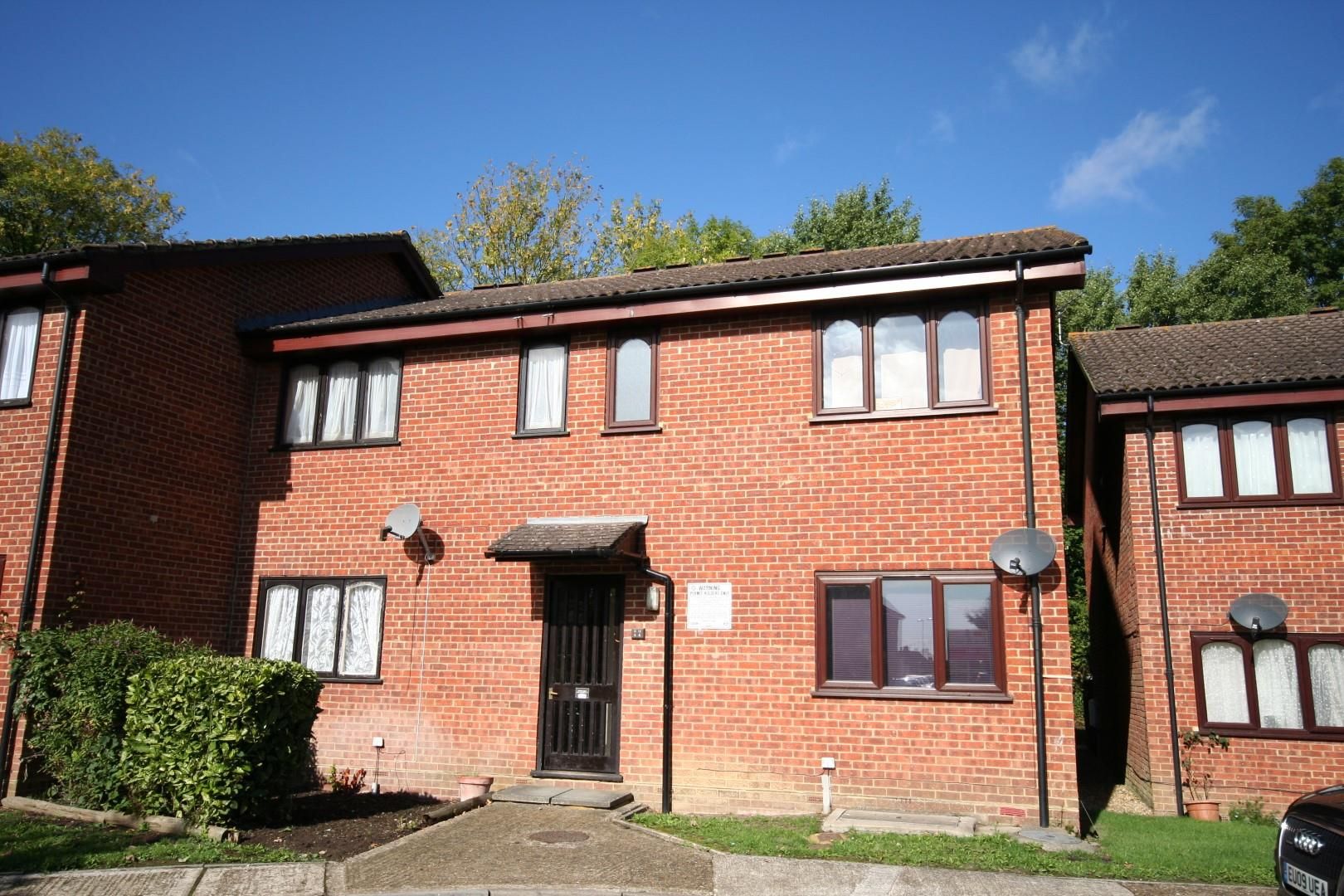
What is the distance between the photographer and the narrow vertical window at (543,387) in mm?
12492

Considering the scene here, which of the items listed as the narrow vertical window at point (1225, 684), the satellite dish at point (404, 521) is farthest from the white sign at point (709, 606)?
the narrow vertical window at point (1225, 684)

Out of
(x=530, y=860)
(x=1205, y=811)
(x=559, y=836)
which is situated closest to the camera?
(x=530, y=860)

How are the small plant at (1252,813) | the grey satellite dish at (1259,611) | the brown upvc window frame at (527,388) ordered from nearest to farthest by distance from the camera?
the small plant at (1252,813), the grey satellite dish at (1259,611), the brown upvc window frame at (527,388)

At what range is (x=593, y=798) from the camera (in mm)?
10555

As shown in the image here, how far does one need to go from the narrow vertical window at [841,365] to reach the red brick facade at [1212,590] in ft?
14.0

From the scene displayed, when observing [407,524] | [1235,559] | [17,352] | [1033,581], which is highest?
[17,352]

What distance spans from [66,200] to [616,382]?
20799 millimetres

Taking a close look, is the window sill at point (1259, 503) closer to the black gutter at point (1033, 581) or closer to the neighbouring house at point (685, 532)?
the neighbouring house at point (685, 532)

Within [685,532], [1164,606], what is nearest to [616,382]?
[685,532]

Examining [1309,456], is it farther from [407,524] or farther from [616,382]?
[407,524]

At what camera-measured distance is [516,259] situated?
29.5 metres

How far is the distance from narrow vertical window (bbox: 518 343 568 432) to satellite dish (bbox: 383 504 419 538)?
5.33 ft

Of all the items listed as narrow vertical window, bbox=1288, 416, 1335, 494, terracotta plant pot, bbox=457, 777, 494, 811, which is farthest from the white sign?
narrow vertical window, bbox=1288, 416, 1335, 494

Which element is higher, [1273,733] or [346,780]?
[1273,733]
